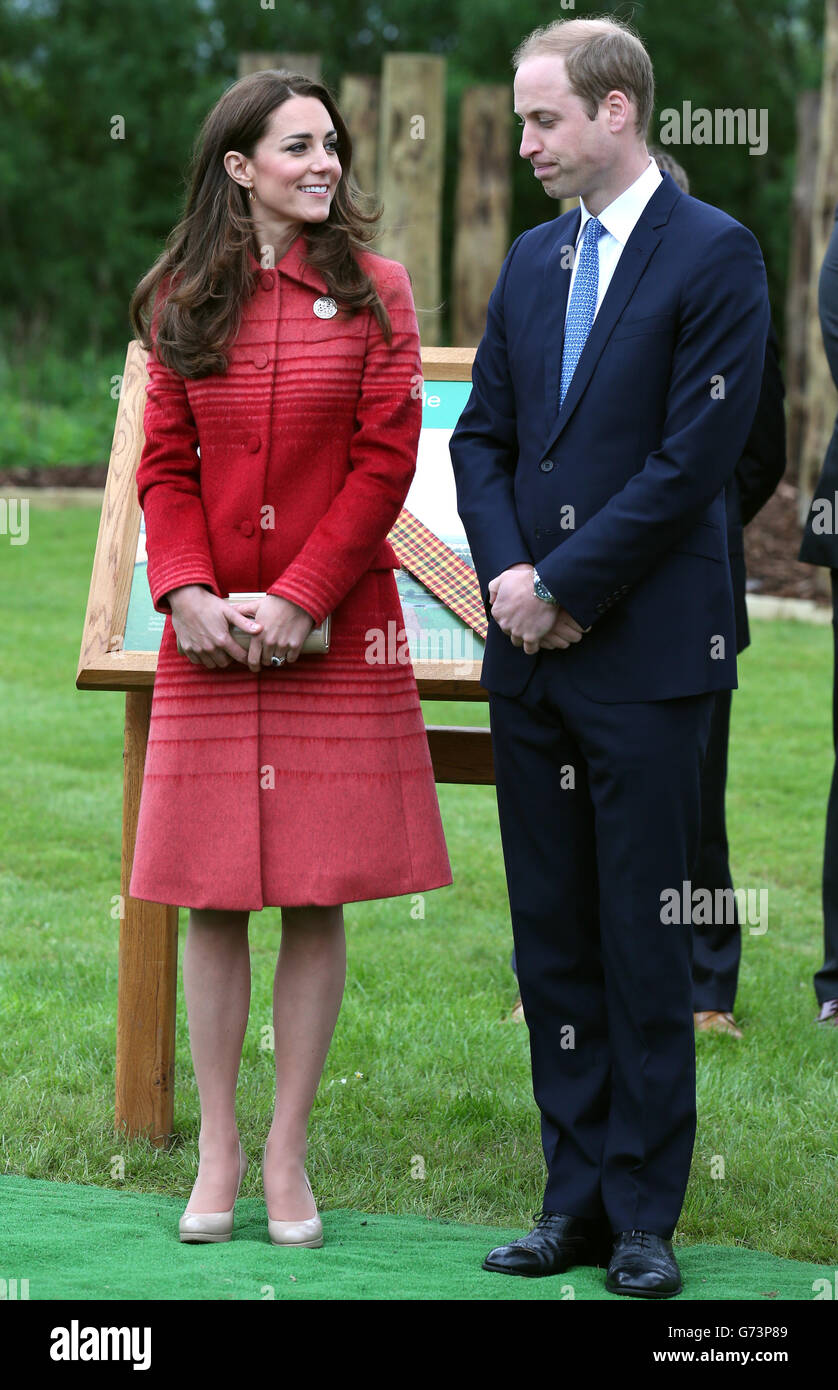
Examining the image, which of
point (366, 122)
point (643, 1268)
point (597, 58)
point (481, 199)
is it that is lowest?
point (643, 1268)

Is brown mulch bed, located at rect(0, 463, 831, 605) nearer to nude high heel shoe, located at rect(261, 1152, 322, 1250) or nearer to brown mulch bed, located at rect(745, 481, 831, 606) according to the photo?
brown mulch bed, located at rect(745, 481, 831, 606)

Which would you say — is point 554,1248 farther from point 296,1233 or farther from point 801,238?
point 801,238

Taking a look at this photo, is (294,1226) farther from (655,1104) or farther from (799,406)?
(799,406)

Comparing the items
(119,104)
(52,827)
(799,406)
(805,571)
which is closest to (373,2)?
(119,104)

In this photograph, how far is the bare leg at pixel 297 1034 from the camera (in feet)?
12.4

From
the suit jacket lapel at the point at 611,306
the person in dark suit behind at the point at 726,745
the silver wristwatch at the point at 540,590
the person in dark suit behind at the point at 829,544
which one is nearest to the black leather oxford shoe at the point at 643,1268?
the silver wristwatch at the point at 540,590

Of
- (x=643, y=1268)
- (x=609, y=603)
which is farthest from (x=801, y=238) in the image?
(x=643, y=1268)

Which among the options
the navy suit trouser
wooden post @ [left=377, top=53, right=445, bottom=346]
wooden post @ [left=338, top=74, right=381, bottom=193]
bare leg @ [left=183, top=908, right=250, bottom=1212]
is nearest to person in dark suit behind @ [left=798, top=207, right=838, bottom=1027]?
the navy suit trouser

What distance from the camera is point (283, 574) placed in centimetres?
362

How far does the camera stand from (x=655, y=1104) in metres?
3.51

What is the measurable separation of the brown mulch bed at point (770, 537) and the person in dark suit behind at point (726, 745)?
561 cm

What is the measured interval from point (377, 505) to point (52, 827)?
4532 mm

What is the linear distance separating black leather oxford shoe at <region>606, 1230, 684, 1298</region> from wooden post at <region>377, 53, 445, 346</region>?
11.4 meters

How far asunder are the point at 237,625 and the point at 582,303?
975mm
